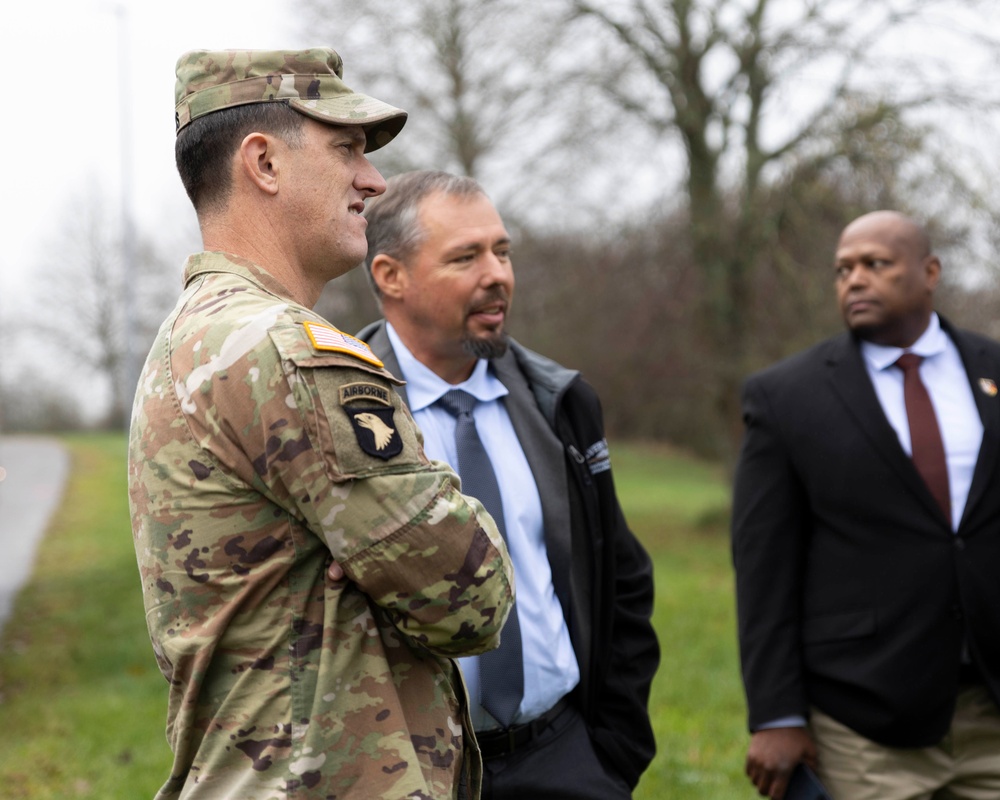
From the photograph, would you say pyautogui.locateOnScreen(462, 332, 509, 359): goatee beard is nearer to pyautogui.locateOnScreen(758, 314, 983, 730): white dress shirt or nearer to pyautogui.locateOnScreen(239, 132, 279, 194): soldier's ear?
pyautogui.locateOnScreen(239, 132, 279, 194): soldier's ear

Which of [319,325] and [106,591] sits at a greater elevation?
[319,325]

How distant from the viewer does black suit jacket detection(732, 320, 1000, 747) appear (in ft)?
11.2

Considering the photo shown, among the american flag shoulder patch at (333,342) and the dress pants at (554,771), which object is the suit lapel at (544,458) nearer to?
the dress pants at (554,771)

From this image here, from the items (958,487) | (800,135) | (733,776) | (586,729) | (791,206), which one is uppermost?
(800,135)

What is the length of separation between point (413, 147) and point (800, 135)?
6657 mm

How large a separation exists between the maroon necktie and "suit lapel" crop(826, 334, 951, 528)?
0.05 meters

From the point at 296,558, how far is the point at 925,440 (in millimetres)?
2414

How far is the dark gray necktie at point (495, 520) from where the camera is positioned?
277cm

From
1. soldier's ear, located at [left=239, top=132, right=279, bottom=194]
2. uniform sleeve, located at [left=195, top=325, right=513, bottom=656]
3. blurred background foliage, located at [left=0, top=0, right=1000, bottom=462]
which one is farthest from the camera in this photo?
blurred background foliage, located at [left=0, top=0, right=1000, bottom=462]

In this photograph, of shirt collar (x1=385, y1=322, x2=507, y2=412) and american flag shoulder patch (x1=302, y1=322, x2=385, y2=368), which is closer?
american flag shoulder patch (x1=302, y1=322, x2=385, y2=368)

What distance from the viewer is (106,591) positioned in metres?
10.8

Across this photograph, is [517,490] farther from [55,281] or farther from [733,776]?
[55,281]

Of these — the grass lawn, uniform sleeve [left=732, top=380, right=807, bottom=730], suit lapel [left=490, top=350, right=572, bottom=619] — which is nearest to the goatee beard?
suit lapel [left=490, top=350, right=572, bottom=619]

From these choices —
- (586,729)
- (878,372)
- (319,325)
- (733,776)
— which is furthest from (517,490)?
(733,776)
